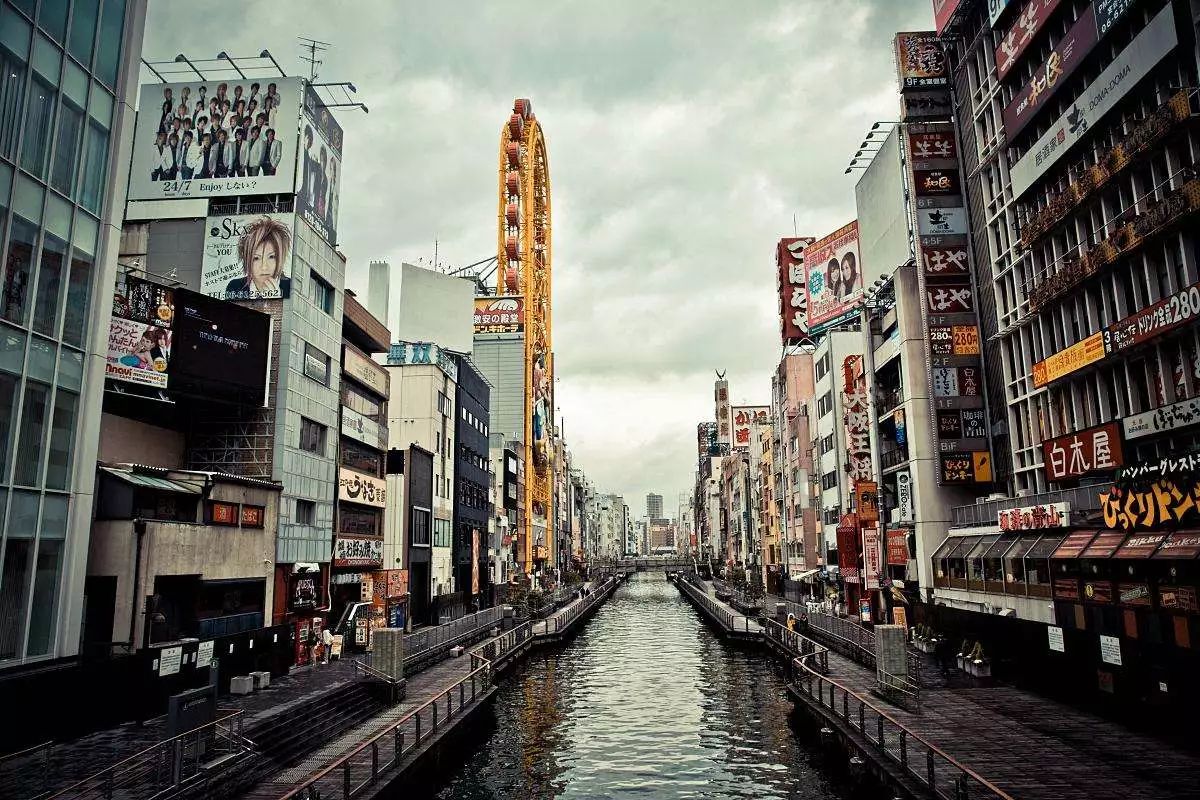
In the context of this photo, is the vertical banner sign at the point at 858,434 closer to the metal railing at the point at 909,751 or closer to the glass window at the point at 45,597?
the metal railing at the point at 909,751

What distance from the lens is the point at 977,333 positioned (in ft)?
162

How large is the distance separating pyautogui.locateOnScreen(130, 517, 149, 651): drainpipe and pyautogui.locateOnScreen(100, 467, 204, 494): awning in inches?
55.5

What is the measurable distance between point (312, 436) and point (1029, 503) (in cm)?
3634

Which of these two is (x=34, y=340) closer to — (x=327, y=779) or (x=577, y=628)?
(x=327, y=779)

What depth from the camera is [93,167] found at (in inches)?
1038

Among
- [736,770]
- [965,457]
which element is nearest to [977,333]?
[965,457]

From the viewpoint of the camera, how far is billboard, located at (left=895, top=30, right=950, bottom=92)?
51719 millimetres

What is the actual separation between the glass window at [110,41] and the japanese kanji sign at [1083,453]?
4024 cm

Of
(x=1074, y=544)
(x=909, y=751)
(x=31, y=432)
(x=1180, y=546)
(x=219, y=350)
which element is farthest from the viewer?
(x=219, y=350)

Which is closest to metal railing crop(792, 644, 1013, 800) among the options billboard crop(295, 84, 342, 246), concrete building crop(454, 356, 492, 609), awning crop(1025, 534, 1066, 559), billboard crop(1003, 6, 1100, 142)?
awning crop(1025, 534, 1066, 559)

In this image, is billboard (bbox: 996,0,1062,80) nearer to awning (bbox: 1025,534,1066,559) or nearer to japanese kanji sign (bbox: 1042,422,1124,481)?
japanese kanji sign (bbox: 1042,422,1124,481)

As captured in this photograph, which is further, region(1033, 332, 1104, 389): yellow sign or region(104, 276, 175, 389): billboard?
region(1033, 332, 1104, 389): yellow sign

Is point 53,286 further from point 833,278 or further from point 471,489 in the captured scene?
point 833,278

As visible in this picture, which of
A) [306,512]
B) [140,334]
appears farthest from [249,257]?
[306,512]
